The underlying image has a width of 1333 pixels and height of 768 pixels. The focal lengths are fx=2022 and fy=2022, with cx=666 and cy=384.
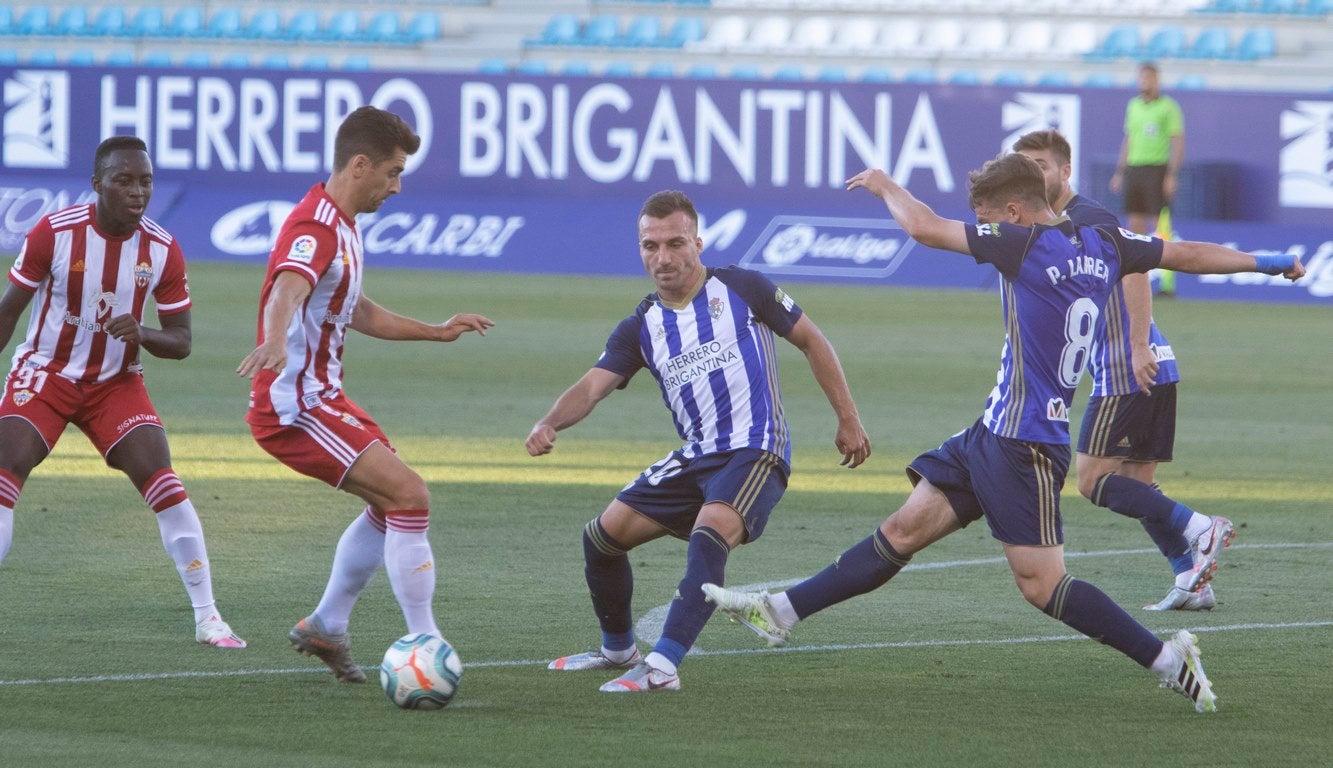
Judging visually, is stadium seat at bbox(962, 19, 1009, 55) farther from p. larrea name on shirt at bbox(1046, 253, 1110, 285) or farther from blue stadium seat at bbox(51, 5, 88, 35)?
p. larrea name on shirt at bbox(1046, 253, 1110, 285)

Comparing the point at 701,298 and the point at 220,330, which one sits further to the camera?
the point at 220,330

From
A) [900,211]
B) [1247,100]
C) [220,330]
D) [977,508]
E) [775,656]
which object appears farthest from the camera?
[1247,100]

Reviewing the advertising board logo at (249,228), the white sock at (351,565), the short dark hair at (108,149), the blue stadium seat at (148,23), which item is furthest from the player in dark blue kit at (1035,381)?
the blue stadium seat at (148,23)

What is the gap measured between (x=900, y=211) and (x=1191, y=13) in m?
24.4

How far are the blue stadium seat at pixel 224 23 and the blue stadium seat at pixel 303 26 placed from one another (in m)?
0.76

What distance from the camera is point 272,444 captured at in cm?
585

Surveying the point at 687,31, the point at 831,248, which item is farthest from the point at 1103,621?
the point at 687,31

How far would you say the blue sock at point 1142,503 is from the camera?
7102 millimetres

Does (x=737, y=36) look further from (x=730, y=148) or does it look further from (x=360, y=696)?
(x=360, y=696)

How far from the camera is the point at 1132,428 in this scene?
7.42m

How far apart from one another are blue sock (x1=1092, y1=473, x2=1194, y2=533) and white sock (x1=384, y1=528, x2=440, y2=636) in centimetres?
271

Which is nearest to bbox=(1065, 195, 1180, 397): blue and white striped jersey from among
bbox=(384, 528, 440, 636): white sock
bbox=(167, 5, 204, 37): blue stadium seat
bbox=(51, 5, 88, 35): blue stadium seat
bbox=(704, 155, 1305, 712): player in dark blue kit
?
bbox=(704, 155, 1305, 712): player in dark blue kit

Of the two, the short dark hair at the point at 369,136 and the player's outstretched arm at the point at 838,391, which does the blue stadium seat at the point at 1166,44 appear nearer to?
the player's outstretched arm at the point at 838,391

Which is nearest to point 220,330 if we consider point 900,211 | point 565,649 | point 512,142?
point 512,142
